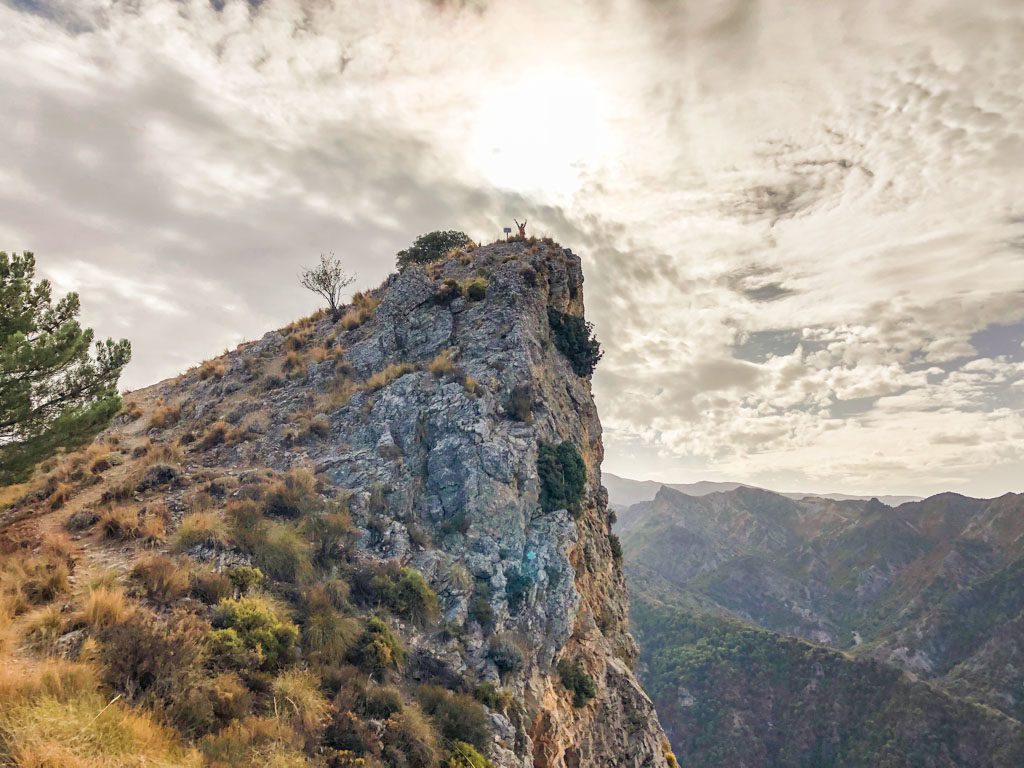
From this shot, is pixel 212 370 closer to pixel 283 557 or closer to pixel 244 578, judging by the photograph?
pixel 283 557

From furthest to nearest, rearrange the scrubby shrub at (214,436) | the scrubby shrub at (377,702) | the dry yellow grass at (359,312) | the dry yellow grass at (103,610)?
1. the dry yellow grass at (359,312)
2. the scrubby shrub at (214,436)
3. the scrubby shrub at (377,702)
4. the dry yellow grass at (103,610)

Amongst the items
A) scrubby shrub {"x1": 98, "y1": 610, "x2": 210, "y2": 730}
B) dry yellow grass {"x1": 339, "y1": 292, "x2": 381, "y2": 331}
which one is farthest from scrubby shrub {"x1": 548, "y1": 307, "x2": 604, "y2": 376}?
scrubby shrub {"x1": 98, "y1": 610, "x2": 210, "y2": 730}

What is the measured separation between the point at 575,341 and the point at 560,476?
12292mm

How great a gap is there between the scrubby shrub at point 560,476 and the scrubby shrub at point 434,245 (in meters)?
23.3

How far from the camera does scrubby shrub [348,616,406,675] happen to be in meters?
12.7

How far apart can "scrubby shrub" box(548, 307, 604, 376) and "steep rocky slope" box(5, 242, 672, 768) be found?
347 millimetres

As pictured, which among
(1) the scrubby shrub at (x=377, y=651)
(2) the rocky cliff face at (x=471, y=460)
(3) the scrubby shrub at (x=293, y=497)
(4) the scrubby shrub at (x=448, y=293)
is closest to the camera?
(1) the scrubby shrub at (x=377, y=651)

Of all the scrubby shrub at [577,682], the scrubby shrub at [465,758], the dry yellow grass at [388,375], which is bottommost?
the scrubby shrub at [577,682]

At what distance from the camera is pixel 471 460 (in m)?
21.1

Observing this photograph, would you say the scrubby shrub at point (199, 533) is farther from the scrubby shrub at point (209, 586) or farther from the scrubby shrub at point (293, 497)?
the scrubby shrub at point (293, 497)

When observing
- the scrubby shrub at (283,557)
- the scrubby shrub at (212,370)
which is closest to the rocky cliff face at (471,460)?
the scrubby shrub at (212,370)

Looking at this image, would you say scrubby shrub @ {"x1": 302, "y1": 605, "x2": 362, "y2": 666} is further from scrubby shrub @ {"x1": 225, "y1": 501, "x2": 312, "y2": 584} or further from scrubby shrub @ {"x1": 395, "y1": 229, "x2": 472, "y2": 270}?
scrubby shrub @ {"x1": 395, "y1": 229, "x2": 472, "y2": 270}

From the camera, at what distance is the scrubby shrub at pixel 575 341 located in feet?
107

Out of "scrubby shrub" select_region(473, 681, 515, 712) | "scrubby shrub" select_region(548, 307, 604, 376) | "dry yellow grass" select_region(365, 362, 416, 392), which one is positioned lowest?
"scrubby shrub" select_region(473, 681, 515, 712)
